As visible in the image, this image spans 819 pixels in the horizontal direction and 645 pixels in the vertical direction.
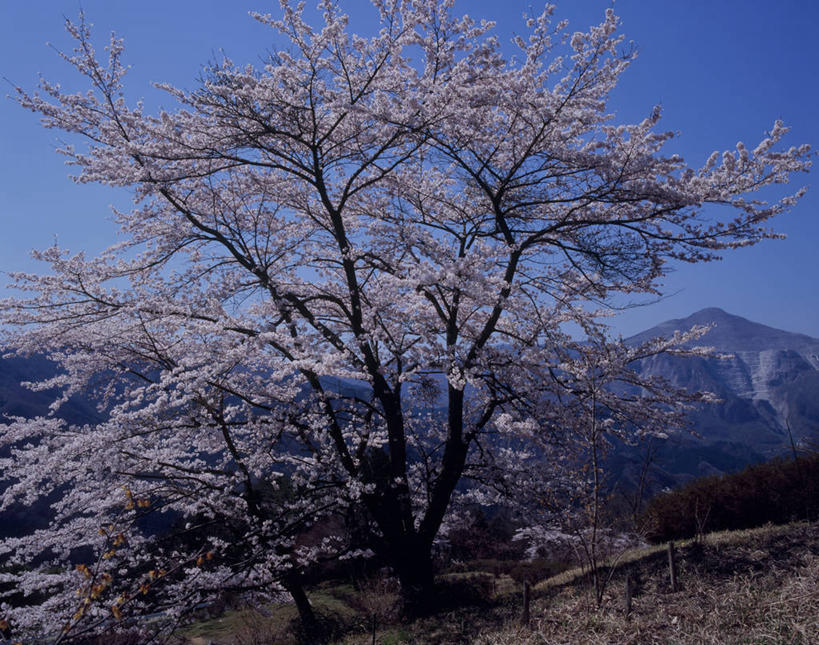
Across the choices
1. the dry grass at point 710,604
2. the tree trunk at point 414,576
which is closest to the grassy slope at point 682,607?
→ the dry grass at point 710,604

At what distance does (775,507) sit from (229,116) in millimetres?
9947

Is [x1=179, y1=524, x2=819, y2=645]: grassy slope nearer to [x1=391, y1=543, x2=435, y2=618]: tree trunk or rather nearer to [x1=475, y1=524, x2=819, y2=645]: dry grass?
[x1=475, y1=524, x2=819, y2=645]: dry grass

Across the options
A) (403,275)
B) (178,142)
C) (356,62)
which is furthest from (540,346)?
(178,142)

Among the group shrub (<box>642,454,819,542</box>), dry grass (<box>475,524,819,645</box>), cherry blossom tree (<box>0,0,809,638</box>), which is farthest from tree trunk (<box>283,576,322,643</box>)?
shrub (<box>642,454,819,542</box>)

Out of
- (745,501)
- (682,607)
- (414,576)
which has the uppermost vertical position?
(745,501)

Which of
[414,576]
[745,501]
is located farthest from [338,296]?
[745,501]

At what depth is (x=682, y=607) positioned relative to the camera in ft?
15.6

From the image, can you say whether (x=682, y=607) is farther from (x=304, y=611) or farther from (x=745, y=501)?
(x=304, y=611)

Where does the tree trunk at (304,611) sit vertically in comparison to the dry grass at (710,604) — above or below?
below

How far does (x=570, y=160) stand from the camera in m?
6.83

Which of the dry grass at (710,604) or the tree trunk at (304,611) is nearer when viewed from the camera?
the dry grass at (710,604)

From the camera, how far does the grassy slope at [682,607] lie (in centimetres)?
410

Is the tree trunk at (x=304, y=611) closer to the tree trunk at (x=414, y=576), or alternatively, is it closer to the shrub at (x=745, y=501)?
the tree trunk at (x=414, y=576)

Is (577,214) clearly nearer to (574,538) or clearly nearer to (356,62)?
(356,62)
